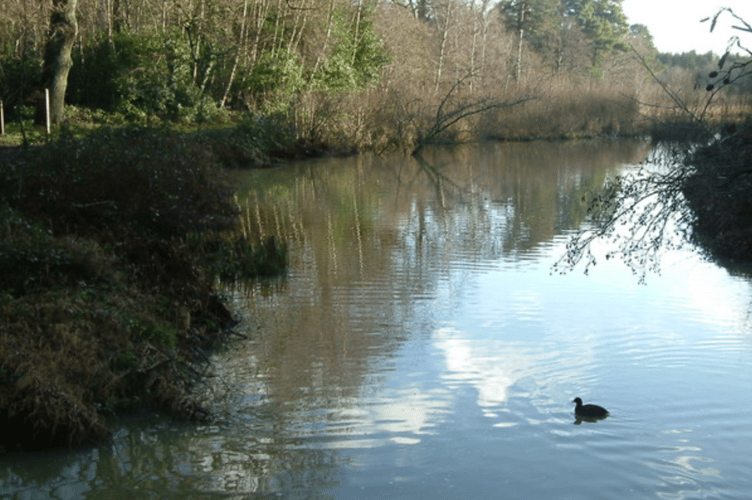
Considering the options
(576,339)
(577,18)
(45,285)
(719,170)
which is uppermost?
(577,18)

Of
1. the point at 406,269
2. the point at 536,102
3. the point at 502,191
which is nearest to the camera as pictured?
the point at 406,269

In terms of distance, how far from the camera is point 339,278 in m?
12.9

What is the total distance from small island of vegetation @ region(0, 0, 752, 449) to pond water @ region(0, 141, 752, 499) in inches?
24.1

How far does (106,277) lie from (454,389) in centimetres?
381

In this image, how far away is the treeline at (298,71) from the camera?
3073cm

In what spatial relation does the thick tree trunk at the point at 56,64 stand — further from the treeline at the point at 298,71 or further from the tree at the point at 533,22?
the tree at the point at 533,22

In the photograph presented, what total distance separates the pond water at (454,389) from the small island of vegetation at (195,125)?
613mm

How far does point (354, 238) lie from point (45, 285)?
8.71 metres

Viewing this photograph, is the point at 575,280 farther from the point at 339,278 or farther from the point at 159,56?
the point at 159,56

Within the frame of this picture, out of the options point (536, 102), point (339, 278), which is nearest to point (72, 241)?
point (339, 278)

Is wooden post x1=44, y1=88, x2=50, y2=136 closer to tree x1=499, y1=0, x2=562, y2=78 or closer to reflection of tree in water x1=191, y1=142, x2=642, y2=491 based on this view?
reflection of tree in water x1=191, y1=142, x2=642, y2=491

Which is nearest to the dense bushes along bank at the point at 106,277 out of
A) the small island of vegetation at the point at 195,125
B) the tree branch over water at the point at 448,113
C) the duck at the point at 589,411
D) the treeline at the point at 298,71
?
the small island of vegetation at the point at 195,125

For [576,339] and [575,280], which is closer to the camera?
[576,339]

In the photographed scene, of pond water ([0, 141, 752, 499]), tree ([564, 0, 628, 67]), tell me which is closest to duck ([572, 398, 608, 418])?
pond water ([0, 141, 752, 499])
